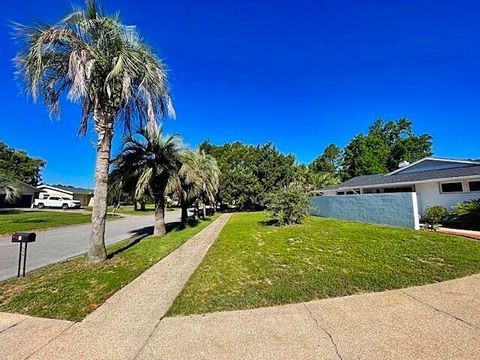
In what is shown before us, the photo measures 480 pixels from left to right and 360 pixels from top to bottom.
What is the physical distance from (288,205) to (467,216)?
7.81 m

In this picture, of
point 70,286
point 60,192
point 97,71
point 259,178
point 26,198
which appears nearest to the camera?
point 70,286

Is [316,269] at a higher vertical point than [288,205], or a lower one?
lower

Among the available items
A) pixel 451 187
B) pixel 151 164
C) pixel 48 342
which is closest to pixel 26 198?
pixel 151 164

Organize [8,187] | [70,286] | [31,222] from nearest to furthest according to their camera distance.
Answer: [70,286]
[31,222]
[8,187]

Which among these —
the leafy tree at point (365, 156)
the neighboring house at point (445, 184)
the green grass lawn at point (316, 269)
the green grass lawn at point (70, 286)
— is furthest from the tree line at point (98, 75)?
the leafy tree at point (365, 156)

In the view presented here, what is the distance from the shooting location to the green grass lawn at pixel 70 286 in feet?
13.5

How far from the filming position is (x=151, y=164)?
11406mm

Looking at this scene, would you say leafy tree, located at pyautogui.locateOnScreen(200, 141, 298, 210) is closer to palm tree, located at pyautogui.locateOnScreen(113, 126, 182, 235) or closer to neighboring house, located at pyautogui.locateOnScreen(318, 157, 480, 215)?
neighboring house, located at pyautogui.locateOnScreen(318, 157, 480, 215)

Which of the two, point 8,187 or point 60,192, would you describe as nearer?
point 8,187

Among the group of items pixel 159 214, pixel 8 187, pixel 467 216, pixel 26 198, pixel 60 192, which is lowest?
pixel 467 216

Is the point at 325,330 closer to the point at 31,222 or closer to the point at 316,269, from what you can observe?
the point at 316,269

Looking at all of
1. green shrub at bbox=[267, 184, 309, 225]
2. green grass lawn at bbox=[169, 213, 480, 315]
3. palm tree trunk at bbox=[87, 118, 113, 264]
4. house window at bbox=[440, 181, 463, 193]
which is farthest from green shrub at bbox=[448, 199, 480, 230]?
palm tree trunk at bbox=[87, 118, 113, 264]

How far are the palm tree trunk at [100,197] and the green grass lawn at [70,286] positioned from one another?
0.35 meters

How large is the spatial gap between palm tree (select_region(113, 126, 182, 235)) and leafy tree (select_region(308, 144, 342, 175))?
1770 inches
